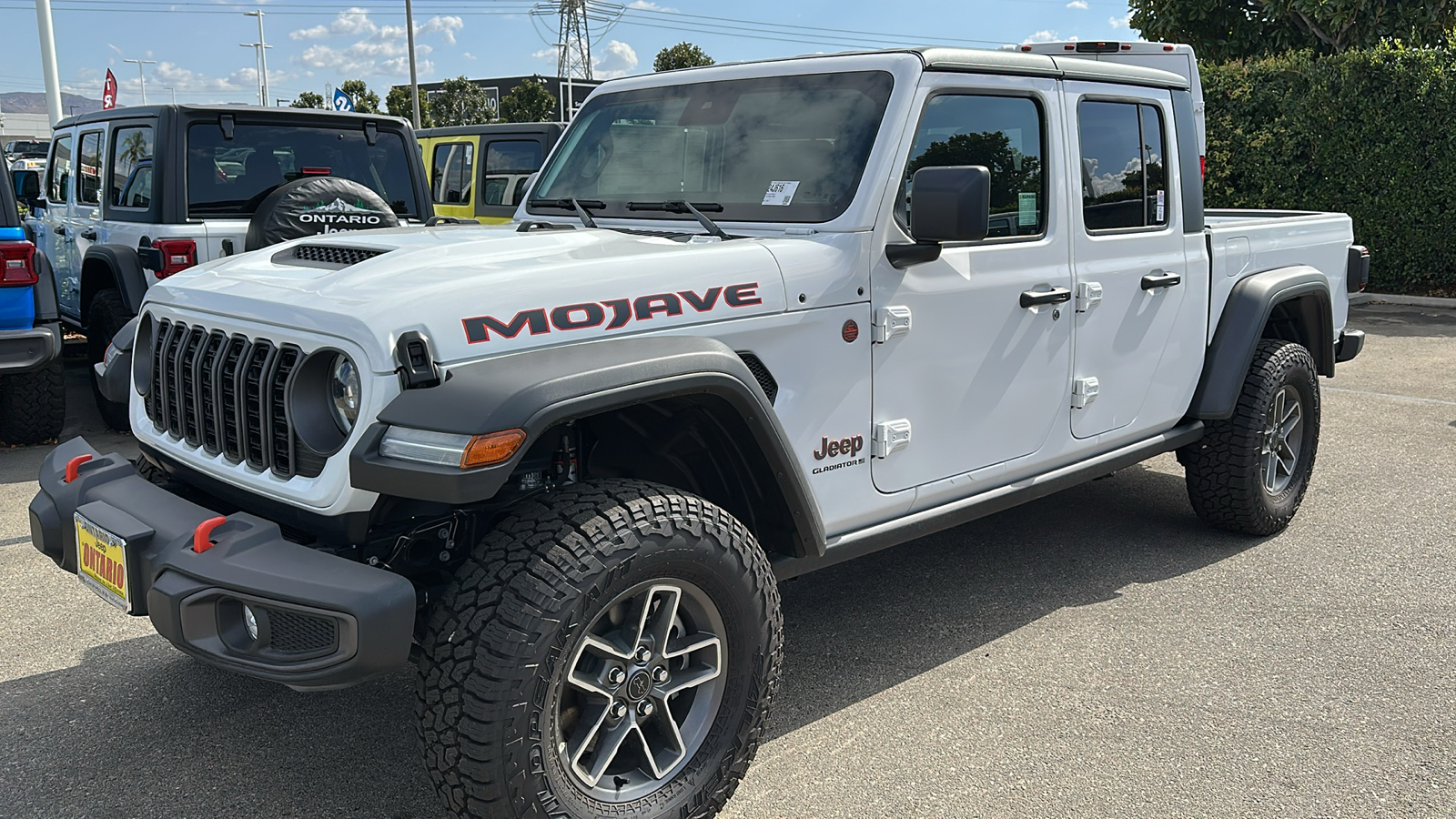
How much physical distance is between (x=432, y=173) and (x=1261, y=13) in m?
12.2

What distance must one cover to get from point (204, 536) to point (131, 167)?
5407mm

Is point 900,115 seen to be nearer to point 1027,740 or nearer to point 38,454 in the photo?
point 1027,740

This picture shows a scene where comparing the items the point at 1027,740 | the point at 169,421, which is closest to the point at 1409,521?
the point at 1027,740

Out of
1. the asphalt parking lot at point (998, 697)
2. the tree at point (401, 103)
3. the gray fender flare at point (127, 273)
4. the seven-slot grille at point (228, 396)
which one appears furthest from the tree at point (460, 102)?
the seven-slot grille at point (228, 396)

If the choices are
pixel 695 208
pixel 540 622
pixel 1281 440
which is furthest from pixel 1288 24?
pixel 540 622

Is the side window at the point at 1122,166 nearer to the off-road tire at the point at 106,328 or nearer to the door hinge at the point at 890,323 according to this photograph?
the door hinge at the point at 890,323

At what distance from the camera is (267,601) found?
7.84 feet

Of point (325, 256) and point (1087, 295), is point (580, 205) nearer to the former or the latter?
point (325, 256)

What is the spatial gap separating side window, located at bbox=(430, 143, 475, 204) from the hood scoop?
332 inches

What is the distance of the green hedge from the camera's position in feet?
40.8

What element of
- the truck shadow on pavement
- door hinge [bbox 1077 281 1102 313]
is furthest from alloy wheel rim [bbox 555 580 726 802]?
door hinge [bbox 1077 281 1102 313]

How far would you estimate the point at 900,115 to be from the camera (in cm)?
341

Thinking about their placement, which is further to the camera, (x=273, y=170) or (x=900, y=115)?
(x=273, y=170)

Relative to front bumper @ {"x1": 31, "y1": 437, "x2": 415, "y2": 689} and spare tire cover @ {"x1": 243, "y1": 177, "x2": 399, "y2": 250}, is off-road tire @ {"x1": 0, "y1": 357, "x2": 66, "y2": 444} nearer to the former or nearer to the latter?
spare tire cover @ {"x1": 243, "y1": 177, "x2": 399, "y2": 250}
